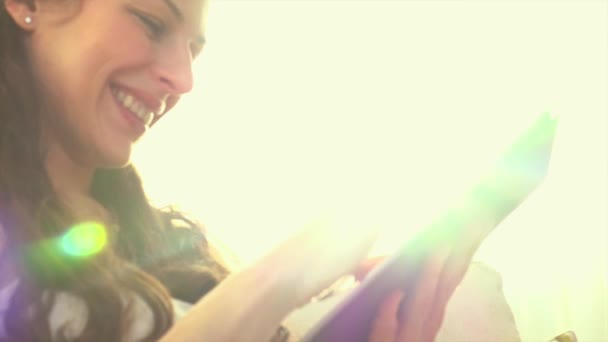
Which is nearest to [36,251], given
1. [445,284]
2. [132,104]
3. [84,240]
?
[84,240]

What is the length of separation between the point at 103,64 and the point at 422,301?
43cm

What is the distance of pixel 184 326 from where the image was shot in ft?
2.09

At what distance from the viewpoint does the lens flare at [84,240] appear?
0.84 metres

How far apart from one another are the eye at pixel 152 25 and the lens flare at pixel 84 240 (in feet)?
0.77

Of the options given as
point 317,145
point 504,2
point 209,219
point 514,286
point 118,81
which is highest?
point 504,2

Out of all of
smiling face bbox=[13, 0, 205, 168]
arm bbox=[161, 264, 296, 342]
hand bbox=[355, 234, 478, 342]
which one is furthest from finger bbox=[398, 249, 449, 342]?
smiling face bbox=[13, 0, 205, 168]

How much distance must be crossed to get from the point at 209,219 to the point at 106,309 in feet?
1.64

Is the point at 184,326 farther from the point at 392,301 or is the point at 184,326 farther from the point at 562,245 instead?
the point at 562,245

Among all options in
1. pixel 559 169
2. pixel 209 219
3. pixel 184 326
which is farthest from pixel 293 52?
pixel 184 326

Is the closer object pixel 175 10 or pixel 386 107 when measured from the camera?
pixel 175 10

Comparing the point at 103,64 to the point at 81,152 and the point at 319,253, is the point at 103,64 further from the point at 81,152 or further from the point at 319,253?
the point at 319,253

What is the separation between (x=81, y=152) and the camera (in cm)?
88

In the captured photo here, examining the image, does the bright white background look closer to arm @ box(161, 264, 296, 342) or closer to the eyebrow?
the eyebrow

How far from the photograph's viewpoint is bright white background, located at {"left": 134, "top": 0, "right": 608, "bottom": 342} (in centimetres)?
133
